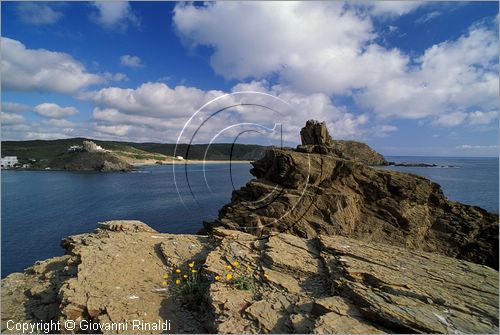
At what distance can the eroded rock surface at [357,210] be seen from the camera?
31719 mm

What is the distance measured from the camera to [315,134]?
40406 millimetres

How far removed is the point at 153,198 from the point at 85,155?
393ft

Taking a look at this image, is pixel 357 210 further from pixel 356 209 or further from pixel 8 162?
pixel 8 162

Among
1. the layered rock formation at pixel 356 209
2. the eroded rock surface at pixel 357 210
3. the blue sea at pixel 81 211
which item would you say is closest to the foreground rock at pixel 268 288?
the layered rock formation at pixel 356 209

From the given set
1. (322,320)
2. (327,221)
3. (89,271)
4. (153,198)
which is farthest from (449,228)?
(153,198)

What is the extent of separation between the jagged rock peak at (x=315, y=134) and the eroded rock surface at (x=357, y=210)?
3845 millimetres

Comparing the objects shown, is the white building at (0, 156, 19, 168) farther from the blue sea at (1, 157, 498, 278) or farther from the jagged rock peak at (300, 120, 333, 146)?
the jagged rock peak at (300, 120, 333, 146)

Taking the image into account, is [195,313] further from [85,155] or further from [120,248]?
[85,155]

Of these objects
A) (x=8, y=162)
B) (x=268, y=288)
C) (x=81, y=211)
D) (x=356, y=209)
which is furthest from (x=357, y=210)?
(x=8, y=162)

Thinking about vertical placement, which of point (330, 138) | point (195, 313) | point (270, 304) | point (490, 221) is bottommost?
point (490, 221)

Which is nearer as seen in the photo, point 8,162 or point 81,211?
point 81,211

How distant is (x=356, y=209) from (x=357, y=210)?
222mm

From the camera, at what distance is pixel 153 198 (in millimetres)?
74188

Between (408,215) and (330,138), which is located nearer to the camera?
(408,215)
